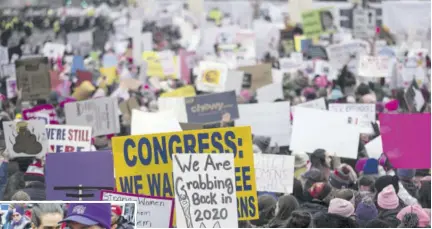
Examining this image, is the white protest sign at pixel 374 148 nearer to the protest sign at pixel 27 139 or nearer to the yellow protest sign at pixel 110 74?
the protest sign at pixel 27 139

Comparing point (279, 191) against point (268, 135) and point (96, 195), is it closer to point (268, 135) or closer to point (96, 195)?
point (96, 195)

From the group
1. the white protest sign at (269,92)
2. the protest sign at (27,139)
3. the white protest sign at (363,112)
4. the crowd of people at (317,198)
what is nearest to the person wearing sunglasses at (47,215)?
the crowd of people at (317,198)

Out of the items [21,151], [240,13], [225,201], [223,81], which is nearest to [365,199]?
[225,201]

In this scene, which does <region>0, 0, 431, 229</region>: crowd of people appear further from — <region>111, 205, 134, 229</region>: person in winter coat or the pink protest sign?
the pink protest sign

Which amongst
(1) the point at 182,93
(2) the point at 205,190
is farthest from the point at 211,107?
(2) the point at 205,190

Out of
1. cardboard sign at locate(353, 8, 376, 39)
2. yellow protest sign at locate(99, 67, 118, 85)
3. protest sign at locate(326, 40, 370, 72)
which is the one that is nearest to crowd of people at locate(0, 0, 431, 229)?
protest sign at locate(326, 40, 370, 72)

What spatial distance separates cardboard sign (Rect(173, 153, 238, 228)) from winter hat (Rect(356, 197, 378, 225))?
1171 mm

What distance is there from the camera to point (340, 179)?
→ 26.8 feet

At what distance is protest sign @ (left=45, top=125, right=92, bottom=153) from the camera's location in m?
8.95

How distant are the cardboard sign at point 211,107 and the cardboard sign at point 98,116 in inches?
43.5

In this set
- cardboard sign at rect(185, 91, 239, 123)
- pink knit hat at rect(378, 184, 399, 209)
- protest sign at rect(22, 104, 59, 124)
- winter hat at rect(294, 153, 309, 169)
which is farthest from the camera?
cardboard sign at rect(185, 91, 239, 123)

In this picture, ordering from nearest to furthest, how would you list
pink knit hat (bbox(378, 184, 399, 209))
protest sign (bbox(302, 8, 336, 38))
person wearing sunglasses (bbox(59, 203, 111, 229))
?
person wearing sunglasses (bbox(59, 203, 111, 229)) < pink knit hat (bbox(378, 184, 399, 209)) < protest sign (bbox(302, 8, 336, 38))

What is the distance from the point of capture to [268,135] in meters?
11.2

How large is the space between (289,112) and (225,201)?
5.04 metres
